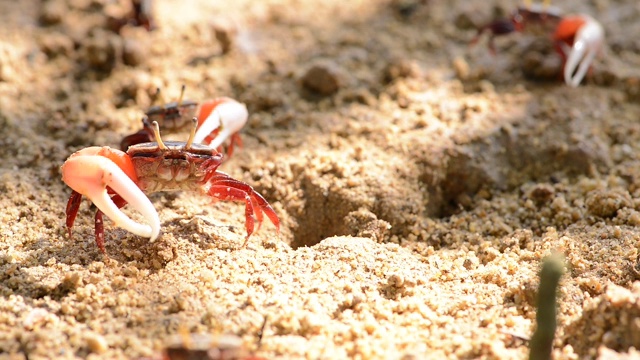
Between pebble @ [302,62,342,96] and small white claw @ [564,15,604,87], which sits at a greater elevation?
small white claw @ [564,15,604,87]

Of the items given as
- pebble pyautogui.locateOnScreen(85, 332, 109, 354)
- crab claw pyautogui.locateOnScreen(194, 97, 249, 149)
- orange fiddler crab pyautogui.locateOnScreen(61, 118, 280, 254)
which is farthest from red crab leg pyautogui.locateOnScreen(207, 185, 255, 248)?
pebble pyautogui.locateOnScreen(85, 332, 109, 354)

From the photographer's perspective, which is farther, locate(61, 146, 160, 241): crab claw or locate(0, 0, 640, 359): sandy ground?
locate(61, 146, 160, 241): crab claw

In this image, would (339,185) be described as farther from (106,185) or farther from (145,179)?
(106,185)

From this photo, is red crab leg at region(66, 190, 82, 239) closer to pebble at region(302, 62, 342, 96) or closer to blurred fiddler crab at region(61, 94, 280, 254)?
blurred fiddler crab at region(61, 94, 280, 254)

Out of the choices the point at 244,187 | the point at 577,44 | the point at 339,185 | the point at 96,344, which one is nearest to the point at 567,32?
the point at 577,44

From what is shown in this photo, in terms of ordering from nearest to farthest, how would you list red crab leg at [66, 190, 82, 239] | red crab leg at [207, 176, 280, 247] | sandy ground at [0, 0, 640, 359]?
sandy ground at [0, 0, 640, 359] → red crab leg at [66, 190, 82, 239] → red crab leg at [207, 176, 280, 247]

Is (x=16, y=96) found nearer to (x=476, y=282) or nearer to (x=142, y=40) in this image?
(x=142, y=40)

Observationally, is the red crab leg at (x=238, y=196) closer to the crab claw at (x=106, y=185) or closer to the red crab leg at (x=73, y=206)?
the crab claw at (x=106, y=185)

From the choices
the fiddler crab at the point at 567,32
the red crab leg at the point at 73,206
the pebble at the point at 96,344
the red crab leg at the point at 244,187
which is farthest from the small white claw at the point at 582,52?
the pebble at the point at 96,344

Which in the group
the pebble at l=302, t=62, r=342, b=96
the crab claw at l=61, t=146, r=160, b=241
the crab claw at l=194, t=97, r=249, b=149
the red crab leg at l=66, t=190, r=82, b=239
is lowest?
the pebble at l=302, t=62, r=342, b=96
